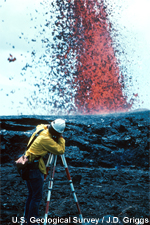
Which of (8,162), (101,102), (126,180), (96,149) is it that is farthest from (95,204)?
(101,102)

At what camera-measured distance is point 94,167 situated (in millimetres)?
6746

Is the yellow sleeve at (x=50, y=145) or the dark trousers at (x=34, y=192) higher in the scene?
the yellow sleeve at (x=50, y=145)

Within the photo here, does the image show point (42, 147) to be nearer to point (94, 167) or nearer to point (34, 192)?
point (34, 192)

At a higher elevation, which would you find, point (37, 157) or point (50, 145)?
point (50, 145)

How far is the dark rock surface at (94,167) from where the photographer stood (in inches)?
176

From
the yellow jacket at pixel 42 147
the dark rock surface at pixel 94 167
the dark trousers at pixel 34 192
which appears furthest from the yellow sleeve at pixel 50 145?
the dark rock surface at pixel 94 167

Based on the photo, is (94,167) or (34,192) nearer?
(34,192)

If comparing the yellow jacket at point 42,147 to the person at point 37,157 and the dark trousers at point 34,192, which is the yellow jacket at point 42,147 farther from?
the dark trousers at point 34,192

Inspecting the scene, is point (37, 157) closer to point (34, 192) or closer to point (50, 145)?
point (50, 145)

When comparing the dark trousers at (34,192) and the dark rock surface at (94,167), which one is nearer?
the dark trousers at (34,192)

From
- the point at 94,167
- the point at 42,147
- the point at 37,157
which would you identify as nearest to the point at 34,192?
the point at 37,157

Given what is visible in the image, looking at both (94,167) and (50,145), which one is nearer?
(50,145)

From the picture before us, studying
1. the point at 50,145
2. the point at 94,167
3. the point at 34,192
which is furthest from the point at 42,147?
the point at 94,167

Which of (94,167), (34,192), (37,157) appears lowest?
(94,167)
